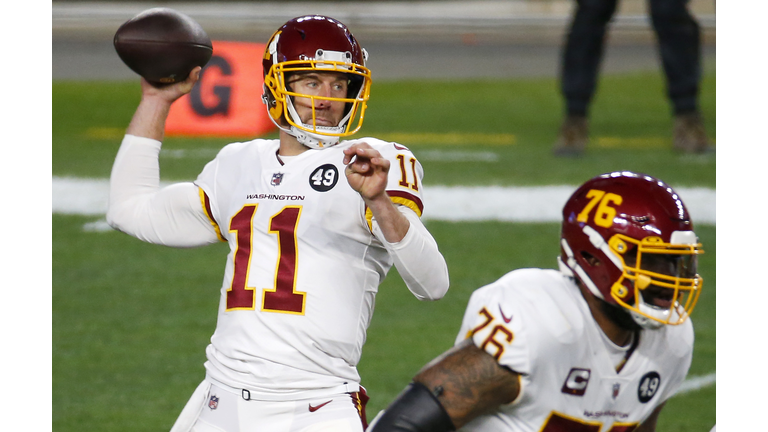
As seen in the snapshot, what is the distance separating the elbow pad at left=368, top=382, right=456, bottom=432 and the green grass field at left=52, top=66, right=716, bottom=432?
182 centimetres

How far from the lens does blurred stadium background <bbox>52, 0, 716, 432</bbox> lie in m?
4.24

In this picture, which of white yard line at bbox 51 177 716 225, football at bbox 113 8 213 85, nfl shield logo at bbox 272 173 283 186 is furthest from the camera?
white yard line at bbox 51 177 716 225

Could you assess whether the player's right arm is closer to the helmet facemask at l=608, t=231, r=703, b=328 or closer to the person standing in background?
the helmet facemask at l=608, t=231, r=703, b=328

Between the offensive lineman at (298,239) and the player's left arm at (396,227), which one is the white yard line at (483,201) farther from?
the player's left arm at (396,227)

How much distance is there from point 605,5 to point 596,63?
43cm

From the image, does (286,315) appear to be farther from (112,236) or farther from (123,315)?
(112,236)

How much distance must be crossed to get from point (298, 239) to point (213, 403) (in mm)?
483

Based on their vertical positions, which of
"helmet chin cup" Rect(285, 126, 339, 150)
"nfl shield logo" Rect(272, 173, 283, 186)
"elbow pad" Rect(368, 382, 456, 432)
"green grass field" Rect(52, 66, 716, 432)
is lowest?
"green grass field" Rect(52, 66, 716, 432)

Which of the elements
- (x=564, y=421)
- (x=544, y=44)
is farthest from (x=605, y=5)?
(x=544, y=44)

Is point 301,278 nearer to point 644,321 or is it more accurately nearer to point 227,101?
point 644,321

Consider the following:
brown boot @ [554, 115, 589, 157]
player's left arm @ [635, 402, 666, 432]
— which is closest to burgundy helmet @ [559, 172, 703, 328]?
player's left arm @ [635, 402, 666, 432]

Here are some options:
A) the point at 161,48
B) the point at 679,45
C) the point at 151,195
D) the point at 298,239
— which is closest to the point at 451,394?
the point at 298,239

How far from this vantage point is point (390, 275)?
5594mm

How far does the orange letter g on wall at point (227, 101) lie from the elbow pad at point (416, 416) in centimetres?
655
